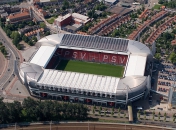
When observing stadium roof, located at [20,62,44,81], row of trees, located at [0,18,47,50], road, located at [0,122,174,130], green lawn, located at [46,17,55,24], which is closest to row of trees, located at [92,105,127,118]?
road, located at [0,122,174,130]

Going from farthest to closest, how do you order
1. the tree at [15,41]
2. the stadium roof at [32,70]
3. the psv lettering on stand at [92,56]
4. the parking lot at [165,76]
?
the tree at [15,41], the psv lettering on stand at [92,56], the parking lot at [165,76], the stadium roof at [32,70]

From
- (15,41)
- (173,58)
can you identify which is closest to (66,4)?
A: (15,41)

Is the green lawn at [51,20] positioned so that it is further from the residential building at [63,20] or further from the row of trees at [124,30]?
the row of trees at [124,30]

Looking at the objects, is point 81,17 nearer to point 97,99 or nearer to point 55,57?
point 55,57

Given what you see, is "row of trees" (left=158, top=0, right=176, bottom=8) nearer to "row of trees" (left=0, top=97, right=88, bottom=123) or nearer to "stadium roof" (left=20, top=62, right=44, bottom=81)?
"stadium roof" (left=20, top=62, right=44, bottom=81)

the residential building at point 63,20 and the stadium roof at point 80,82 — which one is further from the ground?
the residential building at point 63,20

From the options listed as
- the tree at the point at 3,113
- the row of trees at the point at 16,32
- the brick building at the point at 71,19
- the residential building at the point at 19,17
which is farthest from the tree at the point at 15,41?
the tree at the point at 3,113

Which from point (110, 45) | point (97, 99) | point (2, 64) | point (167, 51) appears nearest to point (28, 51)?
point (2, 64)
